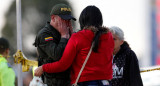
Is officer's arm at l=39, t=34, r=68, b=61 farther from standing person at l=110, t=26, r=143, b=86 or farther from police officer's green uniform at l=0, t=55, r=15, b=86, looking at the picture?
police officer's green uniform at l=0, t=55, r=15, b=86

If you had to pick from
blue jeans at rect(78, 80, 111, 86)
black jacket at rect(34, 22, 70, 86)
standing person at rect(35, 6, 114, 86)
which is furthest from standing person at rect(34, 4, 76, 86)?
blue jeans at rect(78, 80, 111, 86)

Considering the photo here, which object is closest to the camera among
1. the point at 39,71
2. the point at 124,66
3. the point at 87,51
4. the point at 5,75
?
the point at 87,51

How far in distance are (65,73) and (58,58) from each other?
201 millimetres

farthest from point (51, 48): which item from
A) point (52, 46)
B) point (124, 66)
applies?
point (124, 66)

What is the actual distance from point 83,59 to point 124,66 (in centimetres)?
92

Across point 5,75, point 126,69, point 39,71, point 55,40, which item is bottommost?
point 5,75

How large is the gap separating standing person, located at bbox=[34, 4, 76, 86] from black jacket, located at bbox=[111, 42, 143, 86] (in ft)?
2.57

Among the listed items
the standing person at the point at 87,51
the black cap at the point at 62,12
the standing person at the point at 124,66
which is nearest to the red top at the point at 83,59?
the standing person at the point at 87,51

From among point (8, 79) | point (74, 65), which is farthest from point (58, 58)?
point (8, 79)

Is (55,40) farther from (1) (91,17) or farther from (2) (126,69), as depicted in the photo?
(2) (126,69)

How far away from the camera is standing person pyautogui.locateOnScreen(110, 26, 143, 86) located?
3918 millimetres

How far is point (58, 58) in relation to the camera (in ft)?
10.7

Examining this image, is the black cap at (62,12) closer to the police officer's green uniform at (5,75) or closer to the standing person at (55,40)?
the standing person at (55,40)

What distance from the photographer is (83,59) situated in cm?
321
